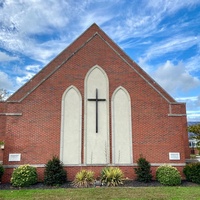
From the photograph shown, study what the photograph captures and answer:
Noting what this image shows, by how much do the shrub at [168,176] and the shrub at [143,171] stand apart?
60 centimetres

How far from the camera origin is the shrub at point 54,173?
440 inches

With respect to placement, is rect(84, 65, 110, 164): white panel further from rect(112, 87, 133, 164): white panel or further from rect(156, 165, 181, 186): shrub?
rect(156, 165, 181, 186): shrub

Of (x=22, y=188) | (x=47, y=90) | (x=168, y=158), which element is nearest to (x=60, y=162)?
(x=22, y=188)

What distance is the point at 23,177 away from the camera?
11.0 metres

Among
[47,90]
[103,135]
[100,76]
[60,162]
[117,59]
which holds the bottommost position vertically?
[60,162]

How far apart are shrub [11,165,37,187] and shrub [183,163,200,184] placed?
337 inches

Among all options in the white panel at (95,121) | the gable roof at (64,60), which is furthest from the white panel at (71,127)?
the gable roof at (64,60)

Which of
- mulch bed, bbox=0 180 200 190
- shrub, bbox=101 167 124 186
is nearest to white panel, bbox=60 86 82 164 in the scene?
Answer: mulch bed, bbox=0 180 200 190

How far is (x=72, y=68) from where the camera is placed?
1385 cm

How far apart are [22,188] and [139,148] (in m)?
6.87

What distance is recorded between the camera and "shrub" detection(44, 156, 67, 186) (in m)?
11.2

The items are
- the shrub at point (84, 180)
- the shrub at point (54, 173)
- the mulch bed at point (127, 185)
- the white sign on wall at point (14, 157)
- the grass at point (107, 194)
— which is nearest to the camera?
the grass at point (107, 194)

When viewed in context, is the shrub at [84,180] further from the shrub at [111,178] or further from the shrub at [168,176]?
the shrub at [168,176]

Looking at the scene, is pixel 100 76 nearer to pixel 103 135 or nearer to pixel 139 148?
pixel 103 135
